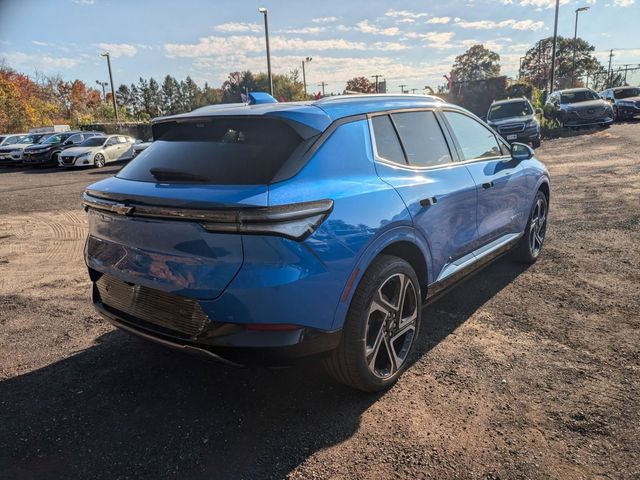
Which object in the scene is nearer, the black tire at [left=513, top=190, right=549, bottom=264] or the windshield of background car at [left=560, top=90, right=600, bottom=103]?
the black tire at [left=513, top=190, right=549, bottom=264]

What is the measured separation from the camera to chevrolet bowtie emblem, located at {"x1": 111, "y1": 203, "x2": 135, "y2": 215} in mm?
2613

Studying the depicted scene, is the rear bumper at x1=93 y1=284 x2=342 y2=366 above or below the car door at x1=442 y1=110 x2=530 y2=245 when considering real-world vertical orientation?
below

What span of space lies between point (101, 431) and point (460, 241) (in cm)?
276

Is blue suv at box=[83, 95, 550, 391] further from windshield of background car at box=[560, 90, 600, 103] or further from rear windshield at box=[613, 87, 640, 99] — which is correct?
rear windshield at box=[613, 87, 640, 99]

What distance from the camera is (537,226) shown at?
5445 mm

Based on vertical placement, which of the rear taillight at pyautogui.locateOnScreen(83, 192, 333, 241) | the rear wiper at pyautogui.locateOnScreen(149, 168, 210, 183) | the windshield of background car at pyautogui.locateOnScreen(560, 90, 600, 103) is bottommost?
Answer: the rear taillight at pyautogui.locateOnScreen(83, 192, 333, 241)

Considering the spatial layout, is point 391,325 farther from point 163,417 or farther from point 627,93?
point 627,93

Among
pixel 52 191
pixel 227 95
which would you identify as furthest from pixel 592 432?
pixel 227 95

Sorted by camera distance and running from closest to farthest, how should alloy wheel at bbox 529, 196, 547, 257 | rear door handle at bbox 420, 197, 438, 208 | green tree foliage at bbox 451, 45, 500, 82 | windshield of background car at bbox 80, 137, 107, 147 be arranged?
rear door handle at bbox 420, 197, 438, 208
alloy wheel at bbox 529, 196, 547, 257
windshield of background car at bbox 80, 137, 107, 147
green tree foliage at bbox 451, 45, 500, 82

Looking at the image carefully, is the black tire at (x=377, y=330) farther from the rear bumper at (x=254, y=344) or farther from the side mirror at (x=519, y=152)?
the side mirror at (x=519, y=152)

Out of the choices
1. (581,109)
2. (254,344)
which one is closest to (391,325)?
(254,344)

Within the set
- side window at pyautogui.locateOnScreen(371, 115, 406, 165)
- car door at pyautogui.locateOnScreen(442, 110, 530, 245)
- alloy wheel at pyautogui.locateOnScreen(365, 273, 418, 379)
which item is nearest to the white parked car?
car door at pyautogui.locateOnScreen(442, 110, 530, 245)

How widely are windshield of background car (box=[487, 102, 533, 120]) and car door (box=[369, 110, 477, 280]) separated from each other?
52.3 feet

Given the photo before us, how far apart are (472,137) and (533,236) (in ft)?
5.60
